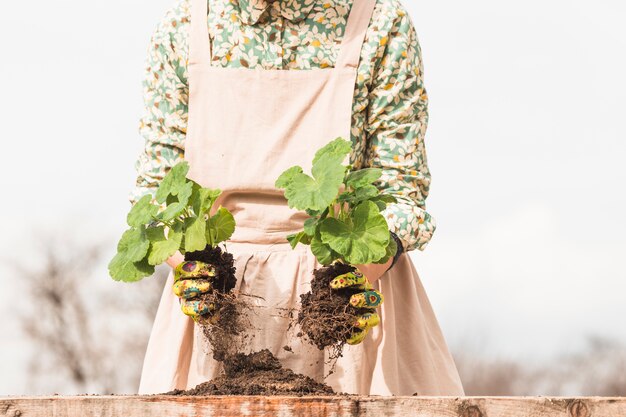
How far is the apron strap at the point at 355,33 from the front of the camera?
2.52 m

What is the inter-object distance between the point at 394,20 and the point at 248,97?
380 mm

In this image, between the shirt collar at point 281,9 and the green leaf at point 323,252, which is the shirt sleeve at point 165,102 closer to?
the shirt collar at point 281,9

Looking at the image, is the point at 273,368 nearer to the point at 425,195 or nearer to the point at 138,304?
the point at 425,195

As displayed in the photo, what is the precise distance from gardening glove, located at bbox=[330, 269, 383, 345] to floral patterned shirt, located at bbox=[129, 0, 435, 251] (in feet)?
1.28

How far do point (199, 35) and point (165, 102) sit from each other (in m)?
0.18

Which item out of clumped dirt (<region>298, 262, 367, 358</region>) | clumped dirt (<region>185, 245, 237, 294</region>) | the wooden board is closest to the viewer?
the wooden board

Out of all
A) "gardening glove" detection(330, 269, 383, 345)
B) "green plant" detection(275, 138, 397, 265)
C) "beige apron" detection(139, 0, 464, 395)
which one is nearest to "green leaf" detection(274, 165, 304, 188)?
"green plant" detection(275, 138, 397, 265)

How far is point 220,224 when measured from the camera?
2.23 m

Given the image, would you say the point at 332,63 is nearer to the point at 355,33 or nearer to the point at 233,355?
the point at 355,33

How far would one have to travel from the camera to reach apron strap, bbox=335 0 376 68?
2.52 m

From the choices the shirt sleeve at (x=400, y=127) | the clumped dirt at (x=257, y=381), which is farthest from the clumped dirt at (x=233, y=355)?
the shirt sleeve at (x=400, y=127)

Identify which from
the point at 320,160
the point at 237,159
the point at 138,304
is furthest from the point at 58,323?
the point at 320,160

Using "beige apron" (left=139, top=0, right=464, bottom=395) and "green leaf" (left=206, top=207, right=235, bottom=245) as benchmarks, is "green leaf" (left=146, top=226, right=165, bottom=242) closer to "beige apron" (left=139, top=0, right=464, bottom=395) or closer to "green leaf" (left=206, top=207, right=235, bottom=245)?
"green leaf" (left=206, top=207, right=235, bottom=245)

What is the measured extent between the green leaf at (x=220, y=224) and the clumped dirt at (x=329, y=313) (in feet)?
0.75
